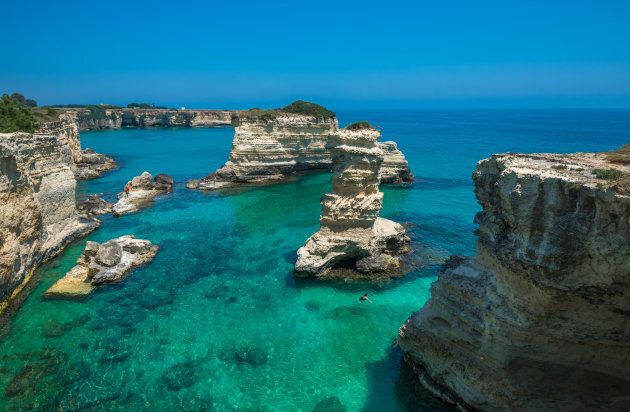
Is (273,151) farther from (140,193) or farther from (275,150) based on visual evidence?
(140,193)

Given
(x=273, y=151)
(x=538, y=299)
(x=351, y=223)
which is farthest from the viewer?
(x=273, y=151)

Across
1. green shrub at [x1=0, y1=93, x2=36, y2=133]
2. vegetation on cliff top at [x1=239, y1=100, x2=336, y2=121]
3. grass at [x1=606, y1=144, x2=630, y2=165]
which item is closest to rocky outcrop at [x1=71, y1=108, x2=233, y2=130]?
green shrub at [x1=0, y1=93, x2=36, y2=133]

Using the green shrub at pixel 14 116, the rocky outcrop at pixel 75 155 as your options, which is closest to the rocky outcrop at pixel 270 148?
the rocky outcrop at pixel 75 155

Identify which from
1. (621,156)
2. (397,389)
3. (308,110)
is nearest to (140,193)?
(308,110)

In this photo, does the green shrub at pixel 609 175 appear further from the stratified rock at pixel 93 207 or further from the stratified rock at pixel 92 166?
the stratified rock at pixel 92 166

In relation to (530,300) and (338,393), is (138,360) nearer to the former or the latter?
(338,393)

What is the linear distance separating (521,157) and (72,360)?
16781 millimetres

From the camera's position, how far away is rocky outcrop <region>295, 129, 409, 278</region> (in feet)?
65.0

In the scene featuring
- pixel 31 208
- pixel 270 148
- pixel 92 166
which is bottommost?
pixel 92 166

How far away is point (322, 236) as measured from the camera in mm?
20391

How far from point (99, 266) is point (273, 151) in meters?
26.1

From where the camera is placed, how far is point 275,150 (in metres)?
43.1

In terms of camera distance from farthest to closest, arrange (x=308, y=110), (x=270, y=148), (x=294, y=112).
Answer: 1. (x=308, y=110)
2. (x=294, y=112)
3. (x=270, y=148)

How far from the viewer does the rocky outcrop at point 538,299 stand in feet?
23.3
